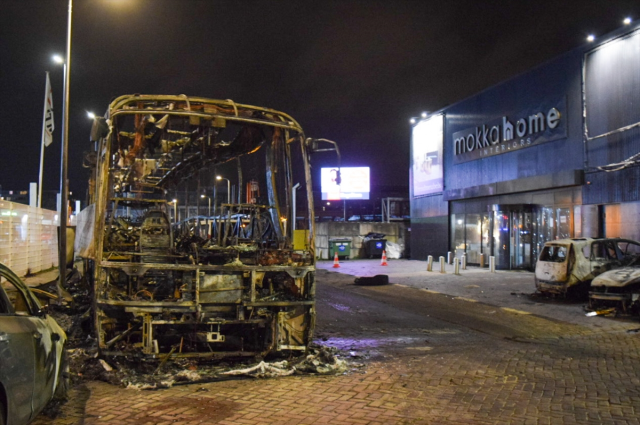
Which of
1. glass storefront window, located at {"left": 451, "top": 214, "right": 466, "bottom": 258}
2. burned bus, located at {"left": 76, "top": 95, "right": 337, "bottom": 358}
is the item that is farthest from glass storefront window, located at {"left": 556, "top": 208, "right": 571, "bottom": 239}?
burned bus, located at {"left": 76, "top": 95, "right": 337, "bottom": 358}

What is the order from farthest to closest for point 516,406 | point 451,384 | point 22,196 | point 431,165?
point 22,196
point 431,165
point 451,384
point 516,406

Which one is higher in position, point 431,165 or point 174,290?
point 431,165

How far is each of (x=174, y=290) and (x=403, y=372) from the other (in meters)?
3.21

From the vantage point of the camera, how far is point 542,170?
21.6 meters

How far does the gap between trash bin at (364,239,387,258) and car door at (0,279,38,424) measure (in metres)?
27.0

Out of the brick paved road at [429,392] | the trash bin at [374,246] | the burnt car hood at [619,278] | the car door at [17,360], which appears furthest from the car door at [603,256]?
the trash bin at [374,246]

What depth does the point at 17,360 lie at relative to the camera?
366 cm

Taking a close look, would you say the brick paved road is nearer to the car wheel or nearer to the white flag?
the car wheel

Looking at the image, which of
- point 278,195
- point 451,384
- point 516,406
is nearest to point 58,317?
point 278,195

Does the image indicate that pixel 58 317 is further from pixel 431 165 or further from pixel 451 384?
pixel 431 165

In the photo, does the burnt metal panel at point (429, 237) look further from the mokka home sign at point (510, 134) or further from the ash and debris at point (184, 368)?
the ash and debris at point (184, 368)

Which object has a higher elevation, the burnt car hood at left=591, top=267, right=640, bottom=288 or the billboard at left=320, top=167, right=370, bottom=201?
the billboard at left=320, top=167, right=370, bottom=201

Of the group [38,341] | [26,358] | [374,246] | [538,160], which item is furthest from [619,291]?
[374,246]

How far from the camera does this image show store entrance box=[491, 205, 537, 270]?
22.0m
